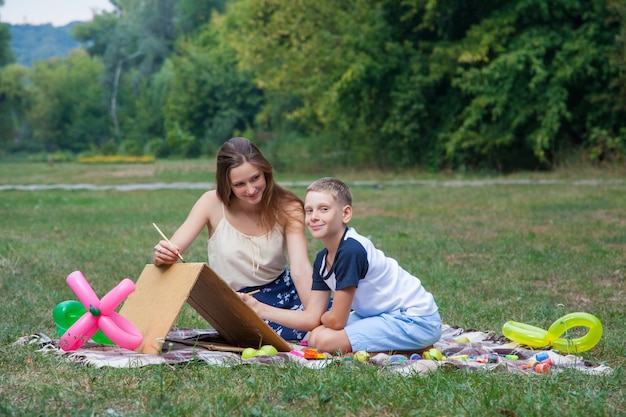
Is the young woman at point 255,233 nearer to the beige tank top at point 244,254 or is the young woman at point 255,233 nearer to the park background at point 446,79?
the beige tank top at point 244,254

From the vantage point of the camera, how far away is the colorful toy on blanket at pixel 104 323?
181 inches

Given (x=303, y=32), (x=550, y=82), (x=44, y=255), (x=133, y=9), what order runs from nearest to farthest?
(x=44, y=255)
(x=550, y=82)
(x=303, y=32)
(x=133, y=9)

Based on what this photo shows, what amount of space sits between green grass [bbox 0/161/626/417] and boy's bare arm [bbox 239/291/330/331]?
2.34 ft

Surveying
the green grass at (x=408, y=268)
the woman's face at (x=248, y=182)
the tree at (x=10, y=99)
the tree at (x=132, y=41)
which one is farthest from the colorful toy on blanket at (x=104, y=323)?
the tree at (x=132, y=41)

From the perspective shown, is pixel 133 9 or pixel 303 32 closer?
pixel 303 32

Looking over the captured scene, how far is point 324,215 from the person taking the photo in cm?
470

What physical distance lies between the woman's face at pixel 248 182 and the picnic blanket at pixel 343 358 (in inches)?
34.8

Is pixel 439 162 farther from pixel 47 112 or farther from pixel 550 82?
pixel 47 112

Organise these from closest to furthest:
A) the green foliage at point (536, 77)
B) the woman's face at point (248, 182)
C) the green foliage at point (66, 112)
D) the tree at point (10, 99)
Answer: the woman's face at point (248, 182), the green foliage at point (536, 77), the tree at point (10, 99), the green foliage at point (66, 112)

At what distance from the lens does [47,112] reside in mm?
61938

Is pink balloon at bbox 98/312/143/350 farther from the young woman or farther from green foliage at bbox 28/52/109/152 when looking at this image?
green foliage at bbox 28/52/109/152

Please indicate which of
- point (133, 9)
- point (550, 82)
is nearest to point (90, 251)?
point (550, 82)

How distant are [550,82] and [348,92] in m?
5.81

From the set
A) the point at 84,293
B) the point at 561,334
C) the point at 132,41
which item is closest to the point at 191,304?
the point at 84,293
